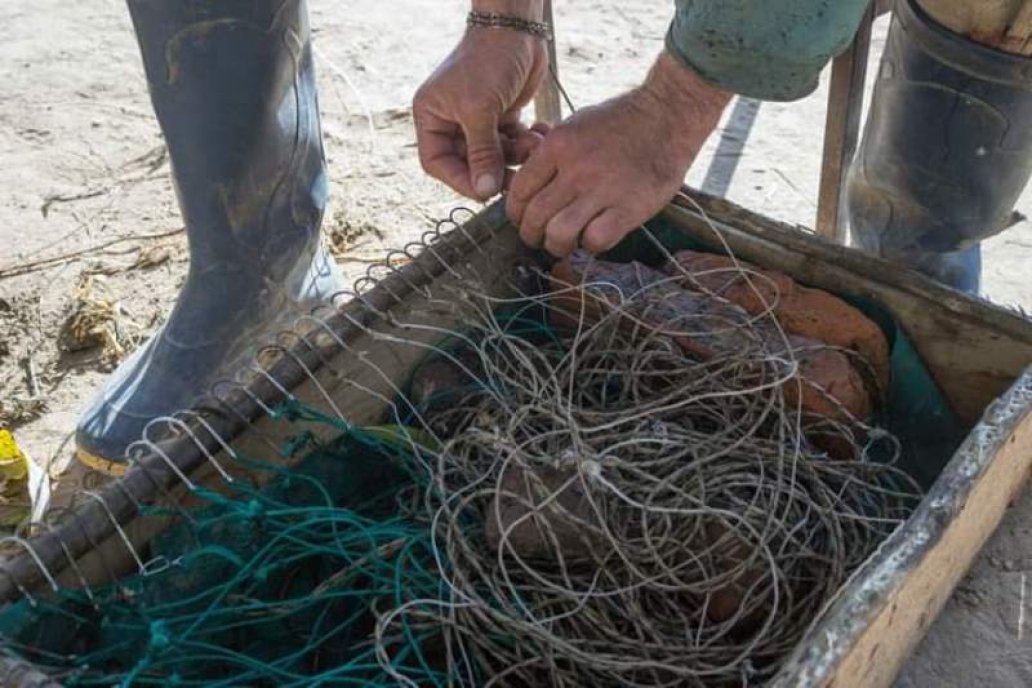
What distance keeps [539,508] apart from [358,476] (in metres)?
0.27

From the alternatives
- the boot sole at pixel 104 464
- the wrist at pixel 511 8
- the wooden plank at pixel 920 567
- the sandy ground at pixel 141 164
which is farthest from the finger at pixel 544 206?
the sandy ground at pixel 141 164

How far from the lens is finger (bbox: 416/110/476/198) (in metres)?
1.39

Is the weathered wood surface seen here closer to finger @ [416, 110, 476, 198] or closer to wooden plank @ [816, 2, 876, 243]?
wooden plank @ [816, 2, 876, 243]

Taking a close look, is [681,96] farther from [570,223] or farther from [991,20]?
[991,20]

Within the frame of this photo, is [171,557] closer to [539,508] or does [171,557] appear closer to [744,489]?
[539,508]

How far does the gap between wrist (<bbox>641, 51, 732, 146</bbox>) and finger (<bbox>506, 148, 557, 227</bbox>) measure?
0.41 ft

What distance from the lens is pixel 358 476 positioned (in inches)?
48.9

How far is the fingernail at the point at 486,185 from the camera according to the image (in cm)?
135

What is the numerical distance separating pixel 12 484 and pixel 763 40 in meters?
1.13

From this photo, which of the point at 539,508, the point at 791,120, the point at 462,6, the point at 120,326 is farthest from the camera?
the point at 462,6

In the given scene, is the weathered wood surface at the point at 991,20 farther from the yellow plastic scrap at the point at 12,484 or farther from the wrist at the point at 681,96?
the yellow plastic scrap at the point at 12,484

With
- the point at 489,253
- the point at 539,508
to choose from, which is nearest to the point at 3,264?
the point at 489,253

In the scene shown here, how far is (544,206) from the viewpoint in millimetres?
1283

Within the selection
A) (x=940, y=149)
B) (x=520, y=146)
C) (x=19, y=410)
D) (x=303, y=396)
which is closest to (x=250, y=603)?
(x=303, y=396)
